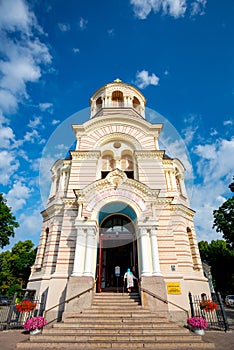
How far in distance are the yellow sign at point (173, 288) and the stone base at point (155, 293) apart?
4.99 feet

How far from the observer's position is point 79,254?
40.8ft

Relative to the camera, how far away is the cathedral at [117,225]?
12141 millimetres

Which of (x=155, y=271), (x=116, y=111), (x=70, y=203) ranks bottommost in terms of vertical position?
(x=155, y=271)

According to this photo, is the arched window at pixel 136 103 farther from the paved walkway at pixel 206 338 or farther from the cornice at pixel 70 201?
the paved walkway at pixel 206 338

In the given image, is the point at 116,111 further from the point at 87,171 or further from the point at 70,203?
the point at 70,203

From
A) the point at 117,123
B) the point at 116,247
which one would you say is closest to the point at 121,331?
the point at 116,247

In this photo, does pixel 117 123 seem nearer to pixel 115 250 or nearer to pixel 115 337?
pixel 115 250

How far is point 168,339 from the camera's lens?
310 inches

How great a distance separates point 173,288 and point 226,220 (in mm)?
14068

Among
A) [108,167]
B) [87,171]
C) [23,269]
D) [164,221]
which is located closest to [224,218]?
[164,221]

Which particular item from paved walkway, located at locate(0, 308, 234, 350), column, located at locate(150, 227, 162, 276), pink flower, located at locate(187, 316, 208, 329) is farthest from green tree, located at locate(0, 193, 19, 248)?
pink flower, located at locate(187, 316, 208, 329)

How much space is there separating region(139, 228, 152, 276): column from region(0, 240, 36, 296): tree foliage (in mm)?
38637

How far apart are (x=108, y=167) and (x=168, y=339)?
1283cm

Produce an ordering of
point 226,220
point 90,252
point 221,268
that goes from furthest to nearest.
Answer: point 221,268 → point 226,220 → point 90,252
